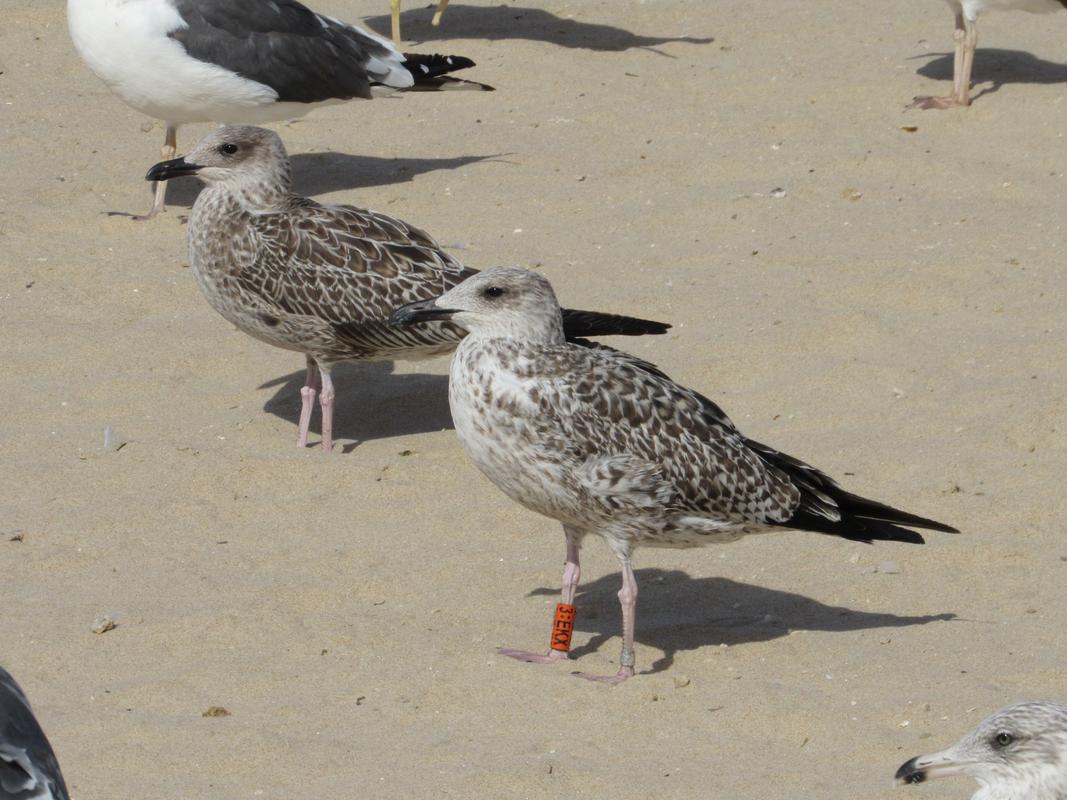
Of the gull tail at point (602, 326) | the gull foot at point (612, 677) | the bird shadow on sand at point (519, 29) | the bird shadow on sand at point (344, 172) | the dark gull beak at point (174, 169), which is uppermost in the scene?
the dark gull beak at point (174, 169)

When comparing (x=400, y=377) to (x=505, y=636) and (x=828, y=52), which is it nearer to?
(x=505, y=636)

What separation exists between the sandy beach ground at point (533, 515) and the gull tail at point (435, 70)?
317 mm

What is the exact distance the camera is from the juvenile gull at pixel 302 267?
8.05m

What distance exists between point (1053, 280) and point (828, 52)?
13.3 ft

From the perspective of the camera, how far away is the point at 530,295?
6164mm

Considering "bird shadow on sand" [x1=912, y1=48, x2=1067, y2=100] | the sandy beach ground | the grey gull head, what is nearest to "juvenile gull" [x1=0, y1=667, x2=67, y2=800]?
the sandy beach ground

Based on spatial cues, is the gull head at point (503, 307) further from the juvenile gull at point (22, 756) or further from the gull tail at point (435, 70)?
the gull tail at point (435, 70)

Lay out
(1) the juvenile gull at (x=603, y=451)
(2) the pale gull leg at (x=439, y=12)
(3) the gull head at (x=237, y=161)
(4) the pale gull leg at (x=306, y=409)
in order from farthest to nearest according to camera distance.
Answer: (2) the pale gull leg at (x=439, y=12)
(3) the gull head at (x=237, y=161)
(4) the pale gull leg at (x=306, y=409)
(1) the juvenile gull at (x=603, y=451)

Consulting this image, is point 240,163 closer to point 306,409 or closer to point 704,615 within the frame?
point 306,409

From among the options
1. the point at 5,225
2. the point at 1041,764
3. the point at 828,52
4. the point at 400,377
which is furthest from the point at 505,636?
the point at 828,52

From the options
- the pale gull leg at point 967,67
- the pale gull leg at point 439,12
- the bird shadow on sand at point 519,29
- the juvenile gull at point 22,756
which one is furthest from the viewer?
the pale gull leg at point 439,12

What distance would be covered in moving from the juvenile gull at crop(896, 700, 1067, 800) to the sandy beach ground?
58 centimetres

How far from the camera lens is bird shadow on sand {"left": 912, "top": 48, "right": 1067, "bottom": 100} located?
40.2 ft

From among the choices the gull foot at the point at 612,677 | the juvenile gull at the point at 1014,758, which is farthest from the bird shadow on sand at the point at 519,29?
the juvenile gull at the point at 1014,758
